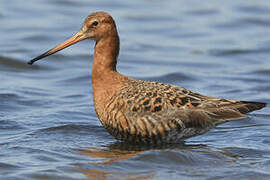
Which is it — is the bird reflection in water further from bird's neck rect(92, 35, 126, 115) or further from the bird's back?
bird's neck rect(92, 35, 126, 115)

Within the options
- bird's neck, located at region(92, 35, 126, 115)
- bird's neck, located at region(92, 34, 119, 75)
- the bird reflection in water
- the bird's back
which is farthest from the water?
bird's neck, located at region(92, 34, 119, 75)

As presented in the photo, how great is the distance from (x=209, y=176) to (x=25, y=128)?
3943mm

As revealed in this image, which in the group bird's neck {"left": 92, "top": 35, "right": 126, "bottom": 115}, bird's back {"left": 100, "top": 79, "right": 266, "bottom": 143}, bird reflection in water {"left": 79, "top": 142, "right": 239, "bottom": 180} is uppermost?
bird's neck {"left": 92, "top": 35, "right": 126, "bottom": 115}

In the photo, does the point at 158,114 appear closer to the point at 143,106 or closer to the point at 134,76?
the point at 143,106

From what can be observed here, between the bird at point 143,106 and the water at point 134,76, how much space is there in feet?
1.10

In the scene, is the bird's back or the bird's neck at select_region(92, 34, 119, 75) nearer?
the bird's back

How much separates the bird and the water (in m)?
0.34

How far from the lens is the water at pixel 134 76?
931cm

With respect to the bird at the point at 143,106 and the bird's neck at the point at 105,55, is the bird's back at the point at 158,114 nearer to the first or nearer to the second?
the bird at the point at 143,106

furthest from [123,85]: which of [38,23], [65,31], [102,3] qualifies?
[102,3]

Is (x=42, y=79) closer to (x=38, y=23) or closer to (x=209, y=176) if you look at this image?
(x=38, y=23)

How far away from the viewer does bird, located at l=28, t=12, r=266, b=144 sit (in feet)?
32.0

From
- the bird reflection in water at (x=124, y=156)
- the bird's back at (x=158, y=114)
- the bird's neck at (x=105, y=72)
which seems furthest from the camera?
the bird's neck at (x=105, y=72)

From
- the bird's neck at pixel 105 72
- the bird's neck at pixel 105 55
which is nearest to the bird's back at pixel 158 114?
the bird's neck at pixel 105 72
